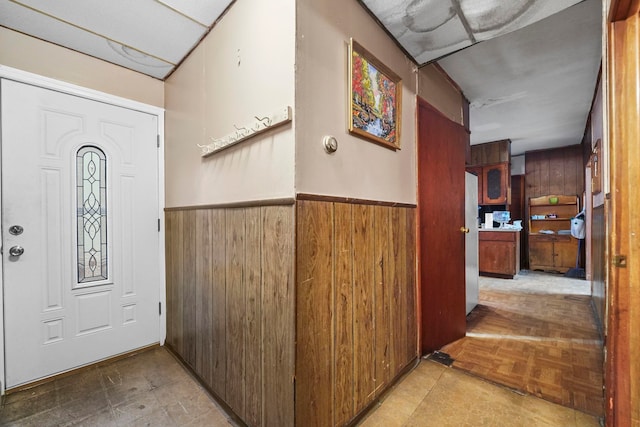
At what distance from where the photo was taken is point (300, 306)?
125 cm

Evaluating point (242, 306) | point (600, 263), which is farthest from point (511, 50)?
point (242, 306)

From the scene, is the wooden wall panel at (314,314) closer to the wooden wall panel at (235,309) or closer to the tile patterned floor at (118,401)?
the wooden wall panel at (235,309)

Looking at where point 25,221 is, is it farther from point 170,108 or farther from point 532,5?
point 532,5

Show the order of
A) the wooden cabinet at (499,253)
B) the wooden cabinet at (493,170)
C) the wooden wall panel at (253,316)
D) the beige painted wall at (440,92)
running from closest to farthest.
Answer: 1. the wooden wall panel at (253,316)
2. the beige painted wall at (440,92)
3. the wooden cabinet at (499,253)
4. the wooden cabinet at (493,170)

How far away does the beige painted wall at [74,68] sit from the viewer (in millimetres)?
1882

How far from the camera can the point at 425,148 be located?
2258 millimetres

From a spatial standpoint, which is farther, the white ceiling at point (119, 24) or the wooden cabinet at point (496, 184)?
the wooden cabinet at point (496, 184)

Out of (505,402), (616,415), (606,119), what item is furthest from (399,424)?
(606,119)

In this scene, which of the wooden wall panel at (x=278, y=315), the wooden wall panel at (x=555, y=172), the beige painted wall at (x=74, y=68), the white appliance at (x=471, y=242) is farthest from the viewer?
the wooden wall panel at (x=555, y=172)

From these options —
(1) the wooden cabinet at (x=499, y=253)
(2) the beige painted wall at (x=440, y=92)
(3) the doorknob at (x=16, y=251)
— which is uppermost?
(2) the beige painted wall at (x=440, y=92)

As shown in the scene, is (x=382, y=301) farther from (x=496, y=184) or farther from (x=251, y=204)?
(x=496, y=184)

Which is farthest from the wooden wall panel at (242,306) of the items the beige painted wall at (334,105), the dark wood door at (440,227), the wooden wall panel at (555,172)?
the wooden wall panel at (555,172)

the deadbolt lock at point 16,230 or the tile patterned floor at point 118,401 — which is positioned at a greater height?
Answer: the deadbolt lock at point 16,230

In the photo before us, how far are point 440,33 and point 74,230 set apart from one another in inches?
118
